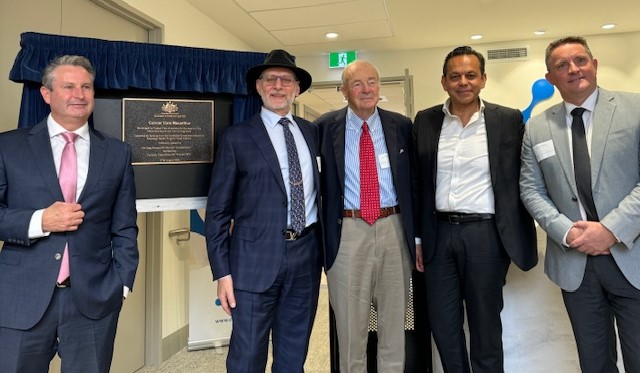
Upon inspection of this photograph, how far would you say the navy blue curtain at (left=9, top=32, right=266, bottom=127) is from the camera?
172 cm

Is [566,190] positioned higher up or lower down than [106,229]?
higher up

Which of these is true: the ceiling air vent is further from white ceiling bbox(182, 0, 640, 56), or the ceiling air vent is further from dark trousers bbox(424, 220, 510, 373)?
dark trousers bbox(424, 220, 510, 373)

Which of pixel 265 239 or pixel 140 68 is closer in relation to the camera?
pixel 265 239

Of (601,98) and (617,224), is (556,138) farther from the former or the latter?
(617,224)

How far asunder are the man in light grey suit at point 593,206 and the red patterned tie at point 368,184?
26.4 inches

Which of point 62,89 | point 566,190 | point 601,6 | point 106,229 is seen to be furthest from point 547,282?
point 601,6

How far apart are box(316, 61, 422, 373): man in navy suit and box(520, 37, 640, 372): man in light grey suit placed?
23.6 inches

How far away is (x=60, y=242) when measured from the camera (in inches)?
56.4

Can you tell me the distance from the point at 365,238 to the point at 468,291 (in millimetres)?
538

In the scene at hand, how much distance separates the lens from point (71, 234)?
1.45 m

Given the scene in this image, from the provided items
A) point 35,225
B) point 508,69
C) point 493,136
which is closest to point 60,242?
point 35,225

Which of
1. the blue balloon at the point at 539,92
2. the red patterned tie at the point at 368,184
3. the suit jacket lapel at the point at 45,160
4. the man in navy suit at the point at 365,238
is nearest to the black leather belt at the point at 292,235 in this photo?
the man in navy suit at the point at 365,238

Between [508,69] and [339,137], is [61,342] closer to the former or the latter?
[339,137]

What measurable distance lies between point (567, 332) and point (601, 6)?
138 inches
